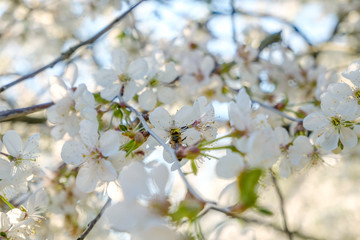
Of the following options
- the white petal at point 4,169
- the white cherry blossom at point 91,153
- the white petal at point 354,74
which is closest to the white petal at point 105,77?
the white cherry blossom at point 91,153

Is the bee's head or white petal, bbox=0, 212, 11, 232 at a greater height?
the bee's head

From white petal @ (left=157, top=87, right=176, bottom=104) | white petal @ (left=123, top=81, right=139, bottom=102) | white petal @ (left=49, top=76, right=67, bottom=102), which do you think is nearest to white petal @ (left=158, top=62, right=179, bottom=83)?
white petal @ (left=157, top=87, right=176, bottom=104)

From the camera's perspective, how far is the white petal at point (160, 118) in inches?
33.3

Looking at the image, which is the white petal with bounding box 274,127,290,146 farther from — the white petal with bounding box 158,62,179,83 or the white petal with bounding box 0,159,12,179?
the white petal with bounding box 0,159,12,179

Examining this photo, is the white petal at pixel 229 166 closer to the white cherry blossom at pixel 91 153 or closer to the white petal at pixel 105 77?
the white cherry blossom at pixel 91 153

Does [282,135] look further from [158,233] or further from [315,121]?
[158,233]

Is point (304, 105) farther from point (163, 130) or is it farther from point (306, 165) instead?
point (163, 130)

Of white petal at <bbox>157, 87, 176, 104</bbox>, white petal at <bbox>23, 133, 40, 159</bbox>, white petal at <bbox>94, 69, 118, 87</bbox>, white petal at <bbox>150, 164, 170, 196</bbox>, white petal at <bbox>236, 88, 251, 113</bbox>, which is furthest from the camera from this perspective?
white petal at <bbox>157, 87, 176, 104</bbox>

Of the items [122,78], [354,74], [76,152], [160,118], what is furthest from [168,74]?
[354,74]

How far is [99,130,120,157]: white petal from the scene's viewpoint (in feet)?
2.70

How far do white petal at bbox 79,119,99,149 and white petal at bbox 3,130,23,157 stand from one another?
25cm

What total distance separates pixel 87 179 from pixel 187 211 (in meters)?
0.41

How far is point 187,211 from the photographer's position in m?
0.51

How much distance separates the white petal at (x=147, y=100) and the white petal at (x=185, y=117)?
0.89 feet
